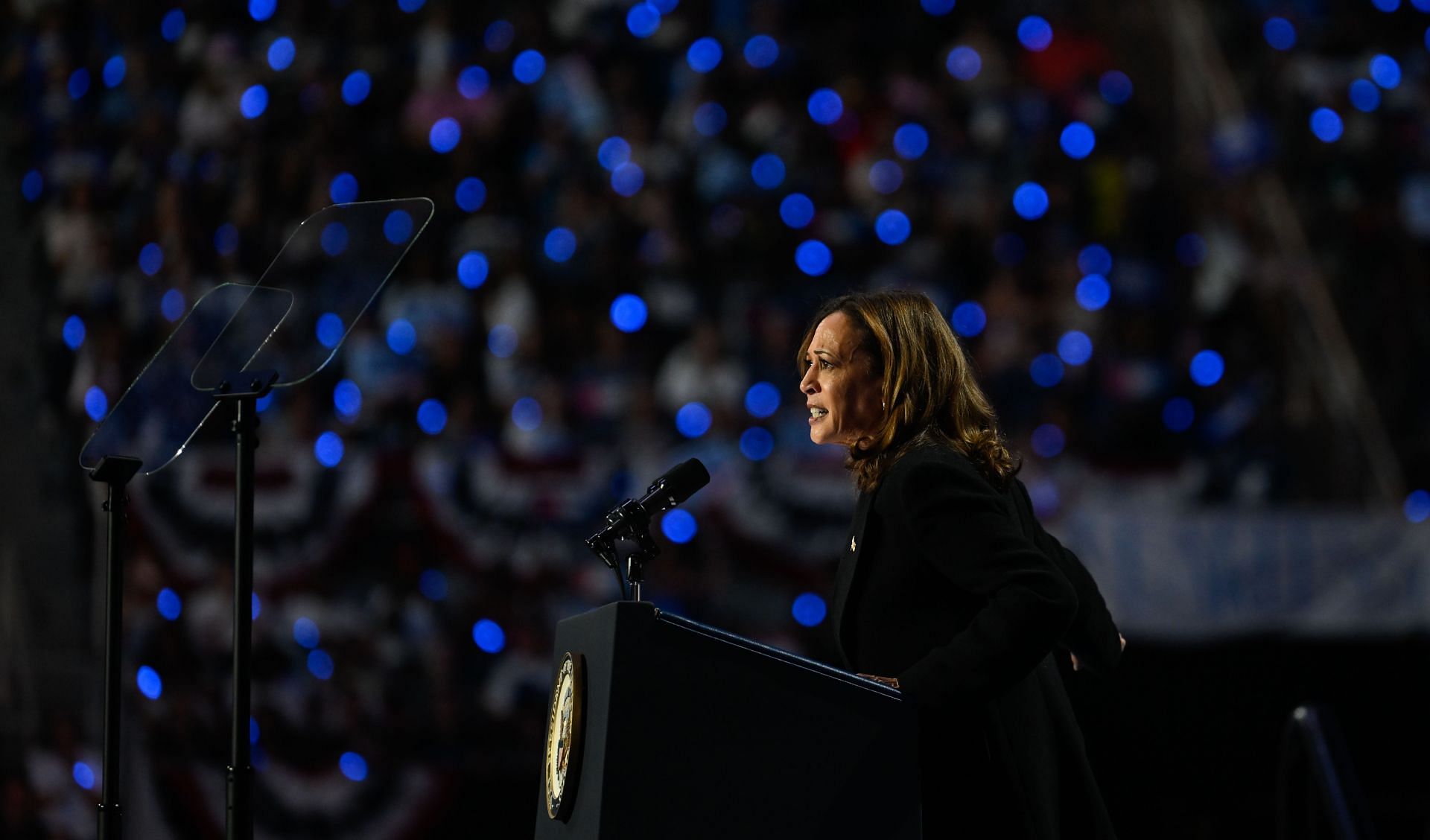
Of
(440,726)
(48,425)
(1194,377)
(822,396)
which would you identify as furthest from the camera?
(48,425)

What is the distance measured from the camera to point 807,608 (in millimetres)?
4973

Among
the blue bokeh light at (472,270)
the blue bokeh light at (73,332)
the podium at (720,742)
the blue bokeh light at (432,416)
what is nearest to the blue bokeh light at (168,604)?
the blue bokeh light at (432,416)

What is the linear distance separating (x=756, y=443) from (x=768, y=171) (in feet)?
4.47

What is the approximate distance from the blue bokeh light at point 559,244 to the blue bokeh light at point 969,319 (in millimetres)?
1533

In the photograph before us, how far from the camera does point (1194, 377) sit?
530 centimetres

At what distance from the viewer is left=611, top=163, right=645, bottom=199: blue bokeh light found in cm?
592

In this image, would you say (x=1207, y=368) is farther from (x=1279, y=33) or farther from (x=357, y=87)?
(x=357, y=87)

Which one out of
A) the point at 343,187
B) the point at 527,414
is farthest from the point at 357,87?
the point at 527,414

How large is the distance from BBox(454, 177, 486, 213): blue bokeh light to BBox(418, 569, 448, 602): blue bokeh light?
5.38 ft

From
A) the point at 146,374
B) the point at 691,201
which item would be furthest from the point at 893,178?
the point at 146,374

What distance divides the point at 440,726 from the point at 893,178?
2801 mm

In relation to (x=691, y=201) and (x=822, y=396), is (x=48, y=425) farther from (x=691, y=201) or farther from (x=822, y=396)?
(x=822, y=396)

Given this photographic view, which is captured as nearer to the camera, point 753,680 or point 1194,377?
point 753,680

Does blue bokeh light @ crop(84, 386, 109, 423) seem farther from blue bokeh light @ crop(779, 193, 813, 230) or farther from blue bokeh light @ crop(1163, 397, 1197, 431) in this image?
blue bokeh light @ crop(1163, 397, 1197, 431)
